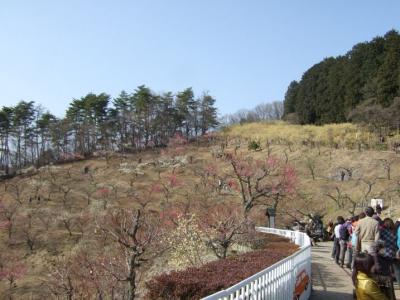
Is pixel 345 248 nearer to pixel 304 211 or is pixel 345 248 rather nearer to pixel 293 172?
pixel 304 211

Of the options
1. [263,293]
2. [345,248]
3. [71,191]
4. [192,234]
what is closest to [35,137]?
[71,191]

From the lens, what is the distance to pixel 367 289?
490cm

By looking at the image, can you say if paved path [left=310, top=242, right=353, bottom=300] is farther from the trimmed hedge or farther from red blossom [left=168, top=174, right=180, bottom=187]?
red blossom [left=168, top=174, right=180, bottom=187]

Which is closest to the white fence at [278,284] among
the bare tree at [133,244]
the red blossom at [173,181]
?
the bare tree at [133,244]

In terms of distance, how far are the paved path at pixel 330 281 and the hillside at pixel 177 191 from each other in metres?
3.74

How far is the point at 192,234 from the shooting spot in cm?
1505

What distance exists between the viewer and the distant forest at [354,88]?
44500mm

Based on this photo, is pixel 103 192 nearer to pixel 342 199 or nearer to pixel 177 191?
pixel 177 191

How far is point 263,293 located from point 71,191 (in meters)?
38.3

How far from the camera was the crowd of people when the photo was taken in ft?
16.3

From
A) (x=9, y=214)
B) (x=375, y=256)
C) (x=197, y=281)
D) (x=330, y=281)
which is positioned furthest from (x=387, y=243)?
(x=9, y=214)

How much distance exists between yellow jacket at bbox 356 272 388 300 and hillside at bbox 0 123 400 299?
1017 cm

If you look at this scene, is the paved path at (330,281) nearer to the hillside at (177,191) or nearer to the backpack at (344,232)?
the backpack at (344,232)

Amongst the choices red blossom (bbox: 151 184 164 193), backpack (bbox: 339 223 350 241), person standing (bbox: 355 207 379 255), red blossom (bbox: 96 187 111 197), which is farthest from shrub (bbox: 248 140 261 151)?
person standing (bbox: 355 207 379 255)
